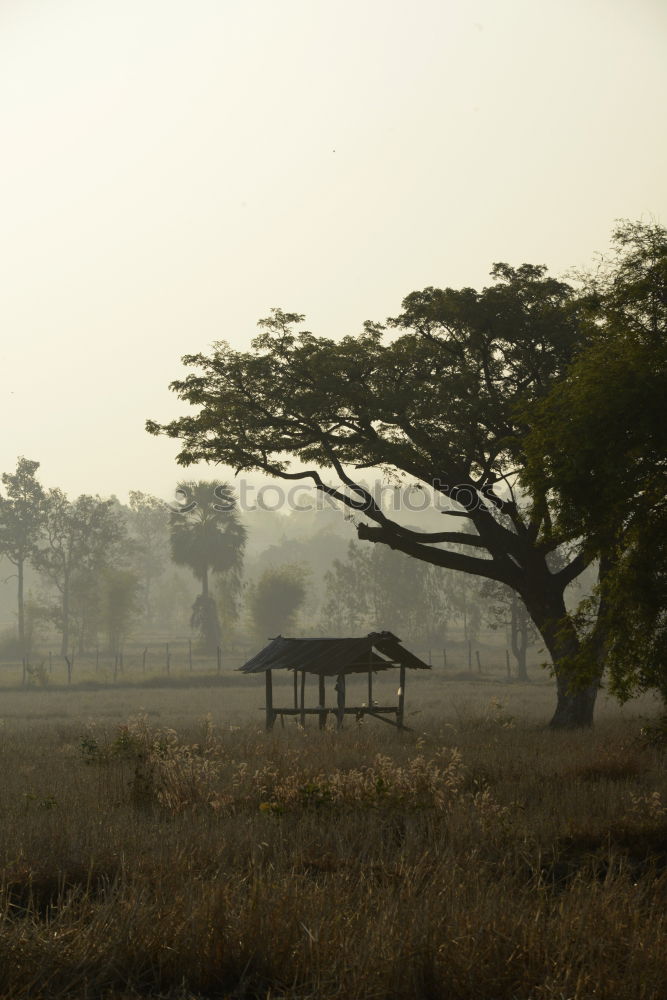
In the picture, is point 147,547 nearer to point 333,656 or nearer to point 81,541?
point 81,541

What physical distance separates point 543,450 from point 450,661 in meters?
75.6

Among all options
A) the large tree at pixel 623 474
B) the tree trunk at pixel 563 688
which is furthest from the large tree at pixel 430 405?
the large tree at pixel 623 474

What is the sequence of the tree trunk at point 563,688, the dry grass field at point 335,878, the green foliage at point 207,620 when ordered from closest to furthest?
the dry grass field at point 335,878, the tree trunk at point 563,688, the green foliage at point 207,620

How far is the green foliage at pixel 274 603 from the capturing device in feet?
304

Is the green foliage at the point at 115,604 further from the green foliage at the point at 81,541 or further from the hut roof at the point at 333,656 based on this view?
the hut roof at the point at 333,656

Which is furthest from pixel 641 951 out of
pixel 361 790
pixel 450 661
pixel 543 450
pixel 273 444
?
pixel 450 661

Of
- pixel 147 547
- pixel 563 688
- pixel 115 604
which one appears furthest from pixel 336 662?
pixel 147 547

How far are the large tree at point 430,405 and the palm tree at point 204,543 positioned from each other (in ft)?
212

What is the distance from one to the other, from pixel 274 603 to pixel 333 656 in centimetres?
6822

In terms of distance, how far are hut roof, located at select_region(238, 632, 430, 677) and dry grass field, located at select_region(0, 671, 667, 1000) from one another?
26.5 ft

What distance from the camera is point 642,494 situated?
14.2 meters

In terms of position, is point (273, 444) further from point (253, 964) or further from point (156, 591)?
point (156, 591)

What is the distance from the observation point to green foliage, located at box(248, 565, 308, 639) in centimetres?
9269

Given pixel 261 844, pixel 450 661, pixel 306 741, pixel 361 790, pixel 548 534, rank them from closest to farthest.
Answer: pixel 261 844, pixel 361 790, pixel 548 534, pixel 306 741, pixel 450 661
